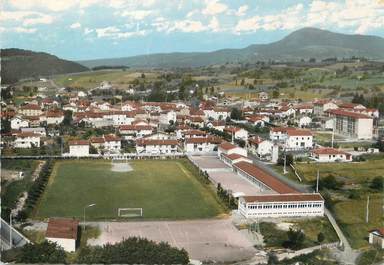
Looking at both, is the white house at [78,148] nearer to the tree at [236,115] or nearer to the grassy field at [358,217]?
the grassy field at [358,217]

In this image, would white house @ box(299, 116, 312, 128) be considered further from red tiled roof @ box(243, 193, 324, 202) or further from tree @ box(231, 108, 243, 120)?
red tiled roof @ box(243, 193, 324, 202)

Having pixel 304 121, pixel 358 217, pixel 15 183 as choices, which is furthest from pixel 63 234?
pixel 304 121

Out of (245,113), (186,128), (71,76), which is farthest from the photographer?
(71,76)

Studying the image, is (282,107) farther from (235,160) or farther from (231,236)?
(231,236)

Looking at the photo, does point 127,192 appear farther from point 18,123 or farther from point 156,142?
point 18,123

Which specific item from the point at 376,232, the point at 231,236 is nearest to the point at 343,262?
the point at 376,232

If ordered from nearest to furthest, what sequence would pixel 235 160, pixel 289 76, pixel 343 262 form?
pixel 343 262 → pixel 235 160 → pixel 289 76
